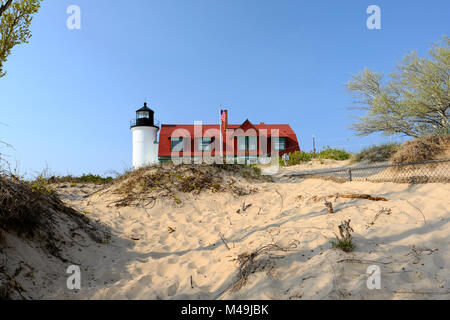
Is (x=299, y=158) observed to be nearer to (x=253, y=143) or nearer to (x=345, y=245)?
(x=253, y=143)

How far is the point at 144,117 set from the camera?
97.2 ft

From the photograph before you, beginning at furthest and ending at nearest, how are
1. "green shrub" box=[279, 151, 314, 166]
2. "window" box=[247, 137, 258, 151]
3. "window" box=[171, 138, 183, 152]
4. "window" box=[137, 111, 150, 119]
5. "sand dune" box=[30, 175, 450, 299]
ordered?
1. "window" box=[137, 111, 150, 119]
2. "window" box=[171, 138, 183, 152]
3. "window" box=[247, 137, 258, 151]
4. "green shrub" box=[279, 151, 314, 166]
5. "sand dune" box=[30, 175, 450, 299]

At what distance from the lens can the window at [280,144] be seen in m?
28.4

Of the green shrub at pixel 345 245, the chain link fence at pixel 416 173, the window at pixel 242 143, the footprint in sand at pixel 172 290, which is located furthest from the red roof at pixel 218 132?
the footprint in sand at pixel 172 290

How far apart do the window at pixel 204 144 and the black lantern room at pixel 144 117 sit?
5500mm

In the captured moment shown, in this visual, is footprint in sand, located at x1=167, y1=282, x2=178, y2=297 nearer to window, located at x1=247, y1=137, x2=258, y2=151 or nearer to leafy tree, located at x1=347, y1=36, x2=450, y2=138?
leafy tree, located at x1=347, y1=36, x2=450, y2=138

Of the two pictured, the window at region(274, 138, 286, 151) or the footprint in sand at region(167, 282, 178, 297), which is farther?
the window at region(274, 138, 286, 151)

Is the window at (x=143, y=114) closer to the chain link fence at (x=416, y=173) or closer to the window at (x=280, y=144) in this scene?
the window at (x=280, y=144)

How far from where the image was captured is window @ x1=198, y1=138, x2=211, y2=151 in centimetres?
2853

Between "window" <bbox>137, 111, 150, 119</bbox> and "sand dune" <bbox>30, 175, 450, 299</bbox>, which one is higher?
"window" <bbox>137, 111, 150, 119</bbox>

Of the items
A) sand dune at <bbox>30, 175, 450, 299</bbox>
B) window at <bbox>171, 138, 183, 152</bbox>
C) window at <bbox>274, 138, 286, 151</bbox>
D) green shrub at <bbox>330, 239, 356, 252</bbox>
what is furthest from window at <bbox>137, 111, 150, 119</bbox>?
green shrub at <bbox>330, 239, 356, 252</bbox>

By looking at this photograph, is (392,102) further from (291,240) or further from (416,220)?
(291,240)

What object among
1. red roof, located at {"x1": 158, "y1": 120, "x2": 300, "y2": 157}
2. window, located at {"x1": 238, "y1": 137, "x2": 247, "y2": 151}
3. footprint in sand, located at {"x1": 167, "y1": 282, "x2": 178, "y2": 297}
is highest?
red roof, located at {"x1": 158, "y1": 120, "x2": 300, "y2": 157}

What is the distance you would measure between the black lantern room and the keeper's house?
1557 millimetres
